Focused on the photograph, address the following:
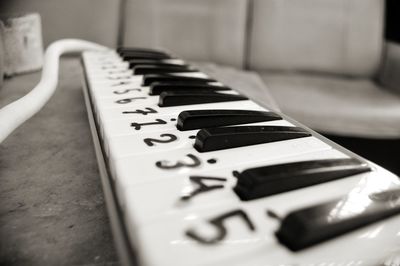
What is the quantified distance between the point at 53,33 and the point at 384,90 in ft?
5.95

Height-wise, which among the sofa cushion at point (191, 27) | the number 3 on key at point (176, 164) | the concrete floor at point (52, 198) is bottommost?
the concrete floor at point (52, 198)

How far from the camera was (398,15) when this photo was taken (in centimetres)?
224

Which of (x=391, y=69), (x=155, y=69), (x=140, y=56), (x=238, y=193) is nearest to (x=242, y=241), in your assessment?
(x=238, y=193)

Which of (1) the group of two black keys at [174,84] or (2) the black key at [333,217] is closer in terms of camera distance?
(2) the black key at [333,217]

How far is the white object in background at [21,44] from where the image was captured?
3.58 feet

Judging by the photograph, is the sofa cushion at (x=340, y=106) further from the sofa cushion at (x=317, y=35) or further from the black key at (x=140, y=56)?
the black key at (x=140, y=56)

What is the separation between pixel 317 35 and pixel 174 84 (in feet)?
5.07

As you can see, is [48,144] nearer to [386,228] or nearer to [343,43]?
[386,228]

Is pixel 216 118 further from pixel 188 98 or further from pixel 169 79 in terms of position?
pixel 169 79

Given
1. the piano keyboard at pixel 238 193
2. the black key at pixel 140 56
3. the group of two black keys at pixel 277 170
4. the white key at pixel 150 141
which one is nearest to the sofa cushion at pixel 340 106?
the black key at pixel 140 56

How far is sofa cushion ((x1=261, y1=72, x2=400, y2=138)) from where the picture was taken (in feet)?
4.93

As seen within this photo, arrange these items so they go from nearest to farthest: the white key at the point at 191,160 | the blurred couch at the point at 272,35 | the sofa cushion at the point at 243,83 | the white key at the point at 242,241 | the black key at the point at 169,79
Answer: the white key at the point at 242,241, the white key at the point at 191,160, the black key at the point at 169,79, the sofa cushion at the point at 243,83, the blurred couch at the point at 272,35

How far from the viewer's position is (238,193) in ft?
1.25

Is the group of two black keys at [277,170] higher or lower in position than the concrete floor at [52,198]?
higher
